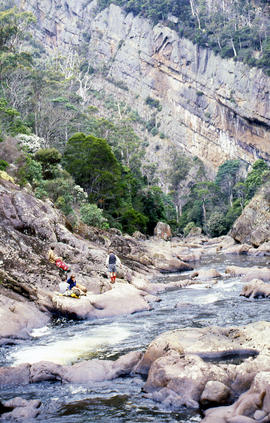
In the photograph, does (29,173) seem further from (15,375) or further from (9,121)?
(15,375)

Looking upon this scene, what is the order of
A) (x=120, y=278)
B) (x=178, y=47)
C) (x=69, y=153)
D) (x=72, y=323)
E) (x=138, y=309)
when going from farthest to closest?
(x=178, y=47) → (x=69, y=153) → (x=120, y=278) → (x=138, y=309) → (x=72, y=323)

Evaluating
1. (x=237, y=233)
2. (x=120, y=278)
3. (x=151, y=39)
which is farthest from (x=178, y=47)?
(x=120, y=278)

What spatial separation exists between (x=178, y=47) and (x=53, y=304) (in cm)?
10897

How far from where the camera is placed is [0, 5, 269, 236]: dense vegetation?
1364 inches

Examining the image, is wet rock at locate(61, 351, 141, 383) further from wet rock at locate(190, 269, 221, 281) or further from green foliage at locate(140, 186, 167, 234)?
green foliage at locate(140, 186, 167, 234)

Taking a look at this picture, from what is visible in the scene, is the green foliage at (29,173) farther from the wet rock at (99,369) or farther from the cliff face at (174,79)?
the cliff face at (174,79)

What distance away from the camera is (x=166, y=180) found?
9719 cm

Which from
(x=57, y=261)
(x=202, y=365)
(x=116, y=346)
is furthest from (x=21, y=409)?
(x=57, y=261)

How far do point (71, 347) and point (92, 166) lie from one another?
32.7 metres

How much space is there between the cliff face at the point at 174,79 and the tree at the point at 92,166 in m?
56.9

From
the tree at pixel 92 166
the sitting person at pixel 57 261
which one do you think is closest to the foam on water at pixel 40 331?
the sitting person at pixel 57 261

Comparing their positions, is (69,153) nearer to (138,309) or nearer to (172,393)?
(138,309)

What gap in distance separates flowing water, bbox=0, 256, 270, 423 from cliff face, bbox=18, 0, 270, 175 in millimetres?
80966

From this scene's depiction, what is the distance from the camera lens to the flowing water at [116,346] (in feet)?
25.7
